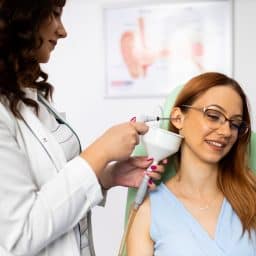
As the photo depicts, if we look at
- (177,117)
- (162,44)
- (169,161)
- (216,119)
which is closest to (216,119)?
(216,119)

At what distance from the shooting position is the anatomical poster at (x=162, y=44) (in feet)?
7.71


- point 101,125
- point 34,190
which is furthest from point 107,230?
point 34,190

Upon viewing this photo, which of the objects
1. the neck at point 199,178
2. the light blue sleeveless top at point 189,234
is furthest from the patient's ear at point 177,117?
the light blue sleeveless top at point 189,234

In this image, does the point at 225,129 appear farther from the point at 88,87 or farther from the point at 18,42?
the point at 88,87

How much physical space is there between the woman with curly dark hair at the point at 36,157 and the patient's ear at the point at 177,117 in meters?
0.31

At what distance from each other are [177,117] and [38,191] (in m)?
0.59

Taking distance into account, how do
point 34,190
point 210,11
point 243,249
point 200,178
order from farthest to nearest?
point 210,11 → point 200,178 → point 243,249 → point 34,190

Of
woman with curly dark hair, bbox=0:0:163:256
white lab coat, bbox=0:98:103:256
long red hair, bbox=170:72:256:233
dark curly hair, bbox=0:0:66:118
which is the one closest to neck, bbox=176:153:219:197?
long red hair, bbox=170:72:256:233

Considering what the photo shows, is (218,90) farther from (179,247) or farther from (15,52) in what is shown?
(15,52)

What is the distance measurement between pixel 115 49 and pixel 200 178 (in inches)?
49.6

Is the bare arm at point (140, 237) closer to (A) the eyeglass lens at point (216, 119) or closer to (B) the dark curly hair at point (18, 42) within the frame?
(A) the eyeglass lens at point (216, 119)

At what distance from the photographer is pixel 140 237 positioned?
1.32 m

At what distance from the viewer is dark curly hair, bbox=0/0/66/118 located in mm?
955

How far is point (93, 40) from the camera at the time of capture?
248 cm
